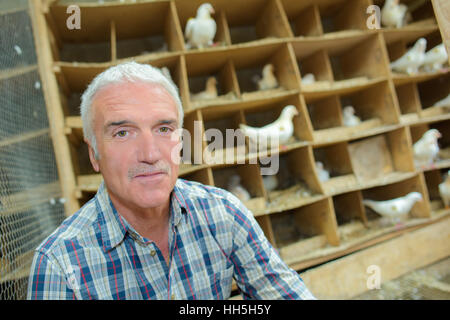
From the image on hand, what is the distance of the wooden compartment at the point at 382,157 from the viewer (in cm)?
189

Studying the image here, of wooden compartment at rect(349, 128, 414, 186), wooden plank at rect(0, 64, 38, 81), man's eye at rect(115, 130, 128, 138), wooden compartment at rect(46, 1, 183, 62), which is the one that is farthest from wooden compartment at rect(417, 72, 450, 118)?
wooden plank at rect(0, 64, 38, 81)

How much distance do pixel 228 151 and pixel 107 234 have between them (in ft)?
3.39

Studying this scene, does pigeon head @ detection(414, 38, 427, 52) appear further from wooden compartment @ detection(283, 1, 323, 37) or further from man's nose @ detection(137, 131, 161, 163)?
man's nose @ detection(137, 131, 161, 163)

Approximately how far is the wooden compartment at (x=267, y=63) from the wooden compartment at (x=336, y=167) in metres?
0.56

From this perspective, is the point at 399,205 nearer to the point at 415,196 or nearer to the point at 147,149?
the point at 415,196

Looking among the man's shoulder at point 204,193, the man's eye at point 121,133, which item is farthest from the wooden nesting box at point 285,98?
the man's eye at point 121,133

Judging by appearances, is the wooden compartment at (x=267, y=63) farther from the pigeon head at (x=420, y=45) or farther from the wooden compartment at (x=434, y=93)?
the wooden compartment at (x=434, y=93)

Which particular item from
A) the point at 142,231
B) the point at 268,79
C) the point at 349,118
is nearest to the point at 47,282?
the point at 142,231

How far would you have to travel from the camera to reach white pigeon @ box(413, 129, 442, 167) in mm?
1852

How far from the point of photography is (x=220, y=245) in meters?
0.80

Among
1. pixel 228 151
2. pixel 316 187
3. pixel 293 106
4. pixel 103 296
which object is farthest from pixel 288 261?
pixel 103 296

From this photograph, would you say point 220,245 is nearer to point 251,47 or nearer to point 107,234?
point 107,234

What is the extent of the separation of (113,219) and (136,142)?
20cm

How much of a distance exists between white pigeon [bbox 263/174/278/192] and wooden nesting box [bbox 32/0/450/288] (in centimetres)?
2
